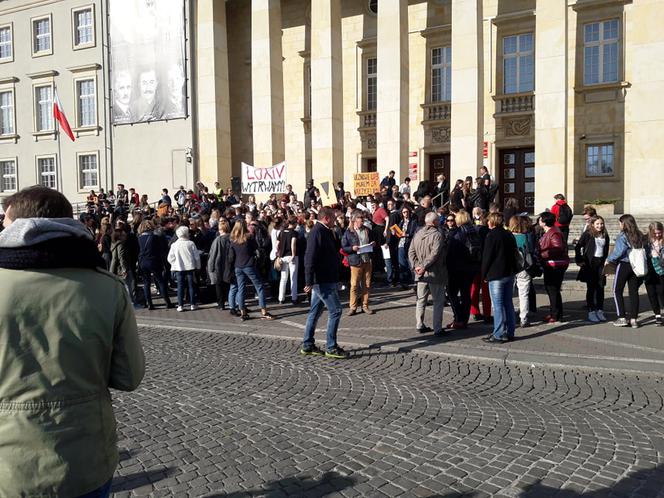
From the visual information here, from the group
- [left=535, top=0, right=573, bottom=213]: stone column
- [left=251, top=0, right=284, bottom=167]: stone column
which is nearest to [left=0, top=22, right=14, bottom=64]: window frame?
[left=251, top=0, right=284, bottom=167]: stone column

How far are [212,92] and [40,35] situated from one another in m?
13.7

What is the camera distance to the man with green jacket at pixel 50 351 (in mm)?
2127

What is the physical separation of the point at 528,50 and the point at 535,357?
19.8 meters

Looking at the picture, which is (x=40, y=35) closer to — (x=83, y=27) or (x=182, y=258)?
(x=83, y=27)

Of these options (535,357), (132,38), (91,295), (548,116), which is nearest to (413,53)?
(548,116)

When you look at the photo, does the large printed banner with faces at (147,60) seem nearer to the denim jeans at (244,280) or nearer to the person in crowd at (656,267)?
the denim jeans at (244,280)

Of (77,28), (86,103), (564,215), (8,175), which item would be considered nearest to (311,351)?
(564,215)

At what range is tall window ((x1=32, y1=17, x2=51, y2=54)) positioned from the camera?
111 feet

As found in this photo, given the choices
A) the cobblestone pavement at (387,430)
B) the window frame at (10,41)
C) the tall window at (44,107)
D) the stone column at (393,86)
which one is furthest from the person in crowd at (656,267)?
the window frame at (10,41)

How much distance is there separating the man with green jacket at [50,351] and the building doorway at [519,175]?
949 inches

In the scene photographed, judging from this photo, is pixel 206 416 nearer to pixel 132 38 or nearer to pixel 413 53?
pixel 413 53

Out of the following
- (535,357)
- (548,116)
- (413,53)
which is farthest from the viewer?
(413,53)

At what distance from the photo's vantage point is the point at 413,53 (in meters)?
26.6

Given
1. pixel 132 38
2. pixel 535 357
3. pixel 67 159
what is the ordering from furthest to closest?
pixel 67 159 < pixel 132 38 < pixel 535 357
